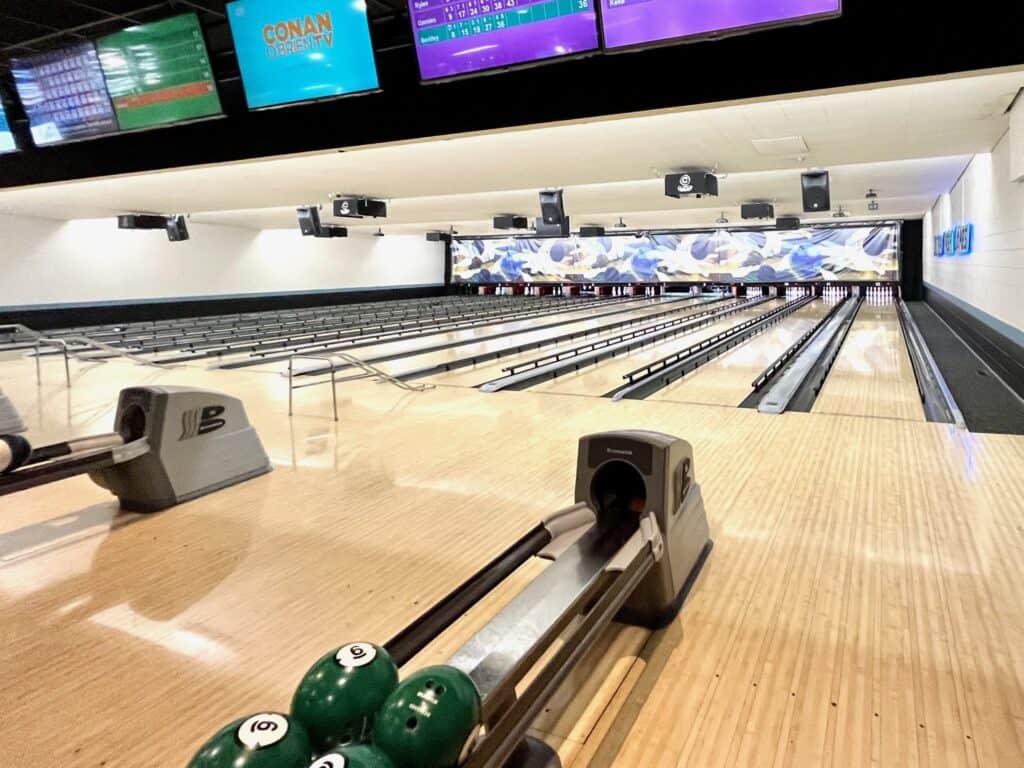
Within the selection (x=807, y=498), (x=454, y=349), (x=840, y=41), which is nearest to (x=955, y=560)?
(x=807, y=498)

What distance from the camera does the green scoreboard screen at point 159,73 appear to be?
4051 millimetres

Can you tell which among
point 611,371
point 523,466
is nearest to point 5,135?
point 523,466

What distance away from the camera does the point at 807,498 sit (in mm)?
3148

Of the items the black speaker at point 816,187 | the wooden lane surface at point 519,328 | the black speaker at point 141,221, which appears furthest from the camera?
the black speaker at point 141,221

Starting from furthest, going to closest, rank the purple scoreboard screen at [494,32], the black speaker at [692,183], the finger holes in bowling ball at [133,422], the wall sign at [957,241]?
1. the wall sign at [957,241]
2. the black speaker at [692,183]
3. the finger holes in bowling ball at [133,422]
4. the purple scoreboard screen at [494,32]

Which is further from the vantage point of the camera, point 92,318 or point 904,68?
point 92,318

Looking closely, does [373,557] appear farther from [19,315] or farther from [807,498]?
[19,315]

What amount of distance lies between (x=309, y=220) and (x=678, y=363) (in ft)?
21.5

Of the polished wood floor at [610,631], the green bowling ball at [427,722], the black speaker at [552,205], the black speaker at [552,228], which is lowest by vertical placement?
the polished wood floor at [610,631]

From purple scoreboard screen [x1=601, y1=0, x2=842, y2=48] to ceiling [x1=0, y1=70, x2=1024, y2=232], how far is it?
53 cm

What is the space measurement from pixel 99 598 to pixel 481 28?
2.89 m

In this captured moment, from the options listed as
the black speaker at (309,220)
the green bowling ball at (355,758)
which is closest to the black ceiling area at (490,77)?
the green bowling ball at (355,758)

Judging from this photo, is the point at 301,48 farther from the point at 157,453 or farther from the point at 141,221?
the point at 141,221

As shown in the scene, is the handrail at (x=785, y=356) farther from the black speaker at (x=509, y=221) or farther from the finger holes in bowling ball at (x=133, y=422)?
the black speaker at (x=509, y=221)
